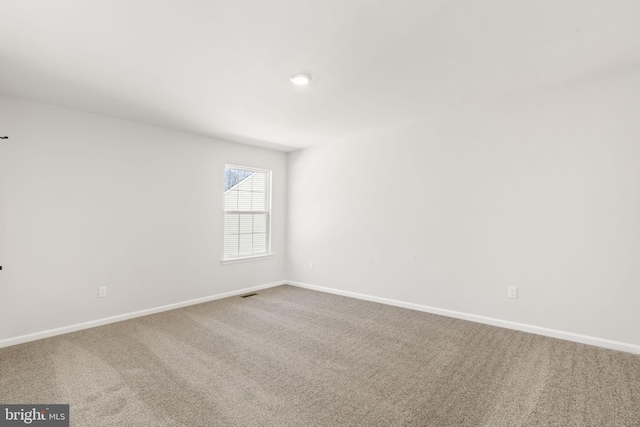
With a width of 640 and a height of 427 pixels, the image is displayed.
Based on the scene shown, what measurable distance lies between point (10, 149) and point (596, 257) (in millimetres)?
5545

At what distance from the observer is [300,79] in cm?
268

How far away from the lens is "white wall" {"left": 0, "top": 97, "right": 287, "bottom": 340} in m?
2.97

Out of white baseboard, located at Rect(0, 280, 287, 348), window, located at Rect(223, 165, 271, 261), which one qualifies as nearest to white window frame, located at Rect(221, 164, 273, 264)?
window, located at Rect(223, 165, 271, 261)

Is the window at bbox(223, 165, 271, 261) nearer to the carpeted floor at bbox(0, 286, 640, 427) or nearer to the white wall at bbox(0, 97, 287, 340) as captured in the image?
the white wall at bbox(0, 97, 287, 340)

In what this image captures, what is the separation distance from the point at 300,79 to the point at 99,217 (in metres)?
2.74

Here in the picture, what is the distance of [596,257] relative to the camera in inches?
109

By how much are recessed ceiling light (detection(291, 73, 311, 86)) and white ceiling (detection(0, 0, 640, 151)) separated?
7 centimetres

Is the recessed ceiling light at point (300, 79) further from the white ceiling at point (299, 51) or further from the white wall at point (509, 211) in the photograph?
the white wall at point (509, 211)

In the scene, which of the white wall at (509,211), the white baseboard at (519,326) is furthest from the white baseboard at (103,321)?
the white baseboard at (519,326)

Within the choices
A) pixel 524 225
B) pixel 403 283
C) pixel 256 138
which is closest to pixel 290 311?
pixel 403 283

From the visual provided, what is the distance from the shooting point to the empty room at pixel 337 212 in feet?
6.31

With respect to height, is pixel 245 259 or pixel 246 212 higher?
pixel 246 212

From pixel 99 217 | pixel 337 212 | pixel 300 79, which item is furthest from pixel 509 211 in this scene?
pixel 99 217

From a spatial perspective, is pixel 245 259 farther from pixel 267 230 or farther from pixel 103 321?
pixel 103 321
